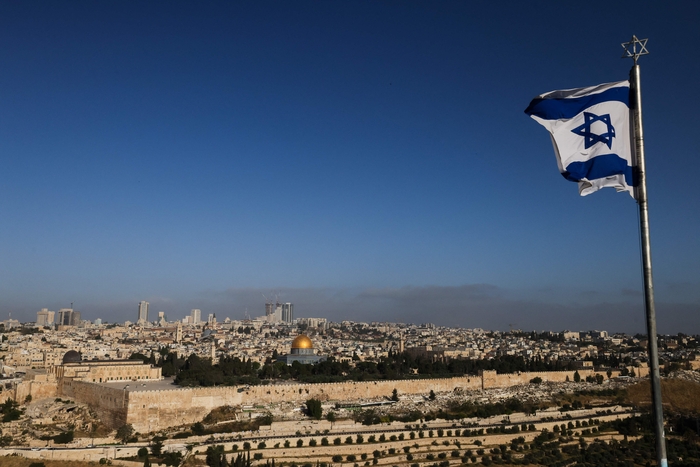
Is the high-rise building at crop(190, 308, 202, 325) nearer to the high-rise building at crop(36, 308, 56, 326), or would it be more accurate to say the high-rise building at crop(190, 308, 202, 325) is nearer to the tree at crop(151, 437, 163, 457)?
the high-rise building at crop(36, 308, 56, 326)

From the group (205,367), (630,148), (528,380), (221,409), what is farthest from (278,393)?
(630,148)

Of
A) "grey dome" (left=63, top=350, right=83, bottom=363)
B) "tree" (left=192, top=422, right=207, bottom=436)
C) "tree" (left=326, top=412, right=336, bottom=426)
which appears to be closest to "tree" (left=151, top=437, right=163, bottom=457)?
"tree" (left=192, top=422, right=207, bottom=436)

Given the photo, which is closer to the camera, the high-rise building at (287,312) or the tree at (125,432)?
the tree at (125,432)

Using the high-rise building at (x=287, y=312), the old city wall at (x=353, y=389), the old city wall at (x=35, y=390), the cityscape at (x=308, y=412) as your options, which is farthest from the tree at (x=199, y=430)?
the high-rise building at (x=287, y=312)

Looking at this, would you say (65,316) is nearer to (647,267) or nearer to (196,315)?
(196,315)

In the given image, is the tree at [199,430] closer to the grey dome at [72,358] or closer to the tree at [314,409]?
the tree at [314,409]

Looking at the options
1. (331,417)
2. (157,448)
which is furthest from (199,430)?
(331,417)
